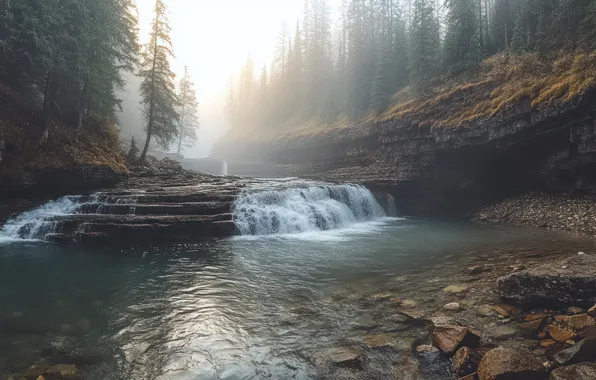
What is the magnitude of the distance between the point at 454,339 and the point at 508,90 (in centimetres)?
2373

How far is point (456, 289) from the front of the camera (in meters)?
8.98

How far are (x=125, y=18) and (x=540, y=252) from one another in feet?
120

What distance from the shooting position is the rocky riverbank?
59.1ft

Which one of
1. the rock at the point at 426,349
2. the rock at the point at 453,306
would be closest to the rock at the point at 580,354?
the rock at the point at 426,349

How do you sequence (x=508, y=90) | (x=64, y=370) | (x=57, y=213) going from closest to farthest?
(x=64, y=370)
(x=57, y=213)
(x=508, y=90)

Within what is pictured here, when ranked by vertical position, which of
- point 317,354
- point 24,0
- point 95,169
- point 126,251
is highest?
point 24,0

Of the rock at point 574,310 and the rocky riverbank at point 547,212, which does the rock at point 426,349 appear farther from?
the rocky riverbank at point 547,212

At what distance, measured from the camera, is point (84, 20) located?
2209 centimetres

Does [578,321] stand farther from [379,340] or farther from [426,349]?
[379,340]

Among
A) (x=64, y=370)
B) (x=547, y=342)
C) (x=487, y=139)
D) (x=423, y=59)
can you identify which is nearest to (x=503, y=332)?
(x=547, y=342)

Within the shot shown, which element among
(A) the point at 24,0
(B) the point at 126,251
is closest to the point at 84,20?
(A) the point at 24,0

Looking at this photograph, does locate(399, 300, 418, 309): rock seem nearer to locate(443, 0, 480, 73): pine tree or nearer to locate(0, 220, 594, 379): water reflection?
locate(0, 220, 594, 379): water reflection

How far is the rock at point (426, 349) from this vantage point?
19.4 feet

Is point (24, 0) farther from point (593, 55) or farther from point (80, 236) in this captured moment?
point (593, 55)
